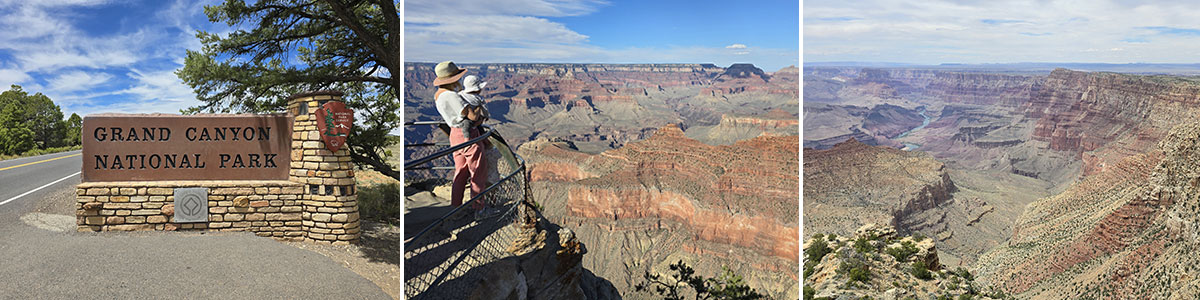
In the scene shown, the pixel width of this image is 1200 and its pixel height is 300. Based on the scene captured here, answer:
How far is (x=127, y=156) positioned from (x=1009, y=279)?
3760cm

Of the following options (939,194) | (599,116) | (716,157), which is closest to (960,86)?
(939,194)

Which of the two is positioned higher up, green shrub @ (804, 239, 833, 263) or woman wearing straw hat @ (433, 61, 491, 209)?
woman wearing straw hat @ (433, 61, 491, 209)

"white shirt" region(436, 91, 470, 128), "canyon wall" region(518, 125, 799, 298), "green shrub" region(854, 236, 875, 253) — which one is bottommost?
"canyon wall" region(518, 125, 799, 298)

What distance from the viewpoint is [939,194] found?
60.9 m

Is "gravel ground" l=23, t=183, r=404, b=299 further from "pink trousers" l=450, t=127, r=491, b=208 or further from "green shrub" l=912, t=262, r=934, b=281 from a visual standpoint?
"green shrub" l=912, t=262, r=934, b=281

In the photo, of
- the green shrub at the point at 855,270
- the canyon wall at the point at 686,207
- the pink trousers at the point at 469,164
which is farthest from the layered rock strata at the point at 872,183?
the pink trousers at the point at 469,164

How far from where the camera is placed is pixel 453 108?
11.0ft

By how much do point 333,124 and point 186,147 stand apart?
2.13 metres

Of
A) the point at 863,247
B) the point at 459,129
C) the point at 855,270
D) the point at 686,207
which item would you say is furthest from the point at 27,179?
the point at 686,207

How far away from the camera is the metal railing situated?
10.3ft

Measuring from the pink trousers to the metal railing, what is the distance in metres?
0.08

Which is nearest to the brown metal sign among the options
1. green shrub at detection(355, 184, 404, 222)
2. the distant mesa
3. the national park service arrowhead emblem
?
the national park service arrowhead emblem

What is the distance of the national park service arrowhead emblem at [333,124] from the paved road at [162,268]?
148 centimetres

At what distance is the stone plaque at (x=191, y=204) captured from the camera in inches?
296
